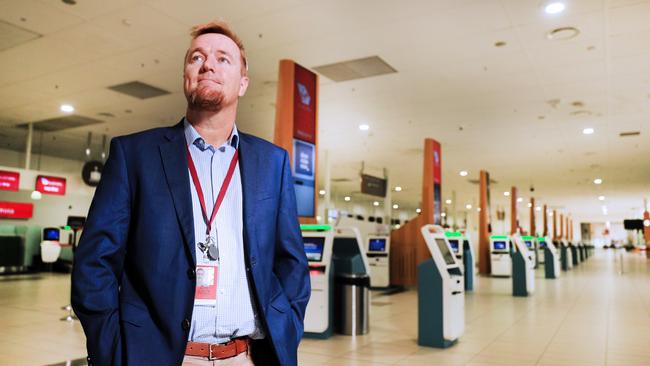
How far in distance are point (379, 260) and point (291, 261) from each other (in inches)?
422

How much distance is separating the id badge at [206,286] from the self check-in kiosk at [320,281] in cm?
459

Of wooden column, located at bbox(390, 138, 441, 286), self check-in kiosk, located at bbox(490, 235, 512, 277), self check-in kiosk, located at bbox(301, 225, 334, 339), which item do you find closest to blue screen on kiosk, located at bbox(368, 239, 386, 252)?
wooden column, located at bbox(390, 138, 441, 286)

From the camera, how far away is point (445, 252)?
560 cm

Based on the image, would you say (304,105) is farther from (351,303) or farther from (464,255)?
(464,255)

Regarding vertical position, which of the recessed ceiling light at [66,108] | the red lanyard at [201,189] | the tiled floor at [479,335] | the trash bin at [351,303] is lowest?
the tiled floor at [479,335]

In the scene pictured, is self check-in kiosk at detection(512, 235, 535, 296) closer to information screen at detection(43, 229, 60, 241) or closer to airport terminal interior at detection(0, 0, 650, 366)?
airport terminal interior at detection(0, 0, 650, 366)

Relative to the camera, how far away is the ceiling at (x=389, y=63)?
5949mm

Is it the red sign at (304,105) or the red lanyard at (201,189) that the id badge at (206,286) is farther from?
the red sign at (304,105)

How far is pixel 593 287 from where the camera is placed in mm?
11930

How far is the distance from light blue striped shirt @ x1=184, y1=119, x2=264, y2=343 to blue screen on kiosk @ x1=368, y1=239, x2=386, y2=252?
10.9 meters

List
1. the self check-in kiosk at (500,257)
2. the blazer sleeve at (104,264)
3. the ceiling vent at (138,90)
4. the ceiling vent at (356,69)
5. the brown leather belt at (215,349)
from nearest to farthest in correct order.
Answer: the blazer sleeve at (104,264) < the brown leather belt at (215,349) < the ceiling vent at (356,69) < the ceiling vent at (138,90) < the self check-in kiosk at (500,257)

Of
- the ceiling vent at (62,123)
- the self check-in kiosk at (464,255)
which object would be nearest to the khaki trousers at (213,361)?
the self check-in kiosk at (464,255)

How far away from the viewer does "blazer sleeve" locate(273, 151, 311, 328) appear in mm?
1398

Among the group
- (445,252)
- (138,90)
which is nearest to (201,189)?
(445,252)
